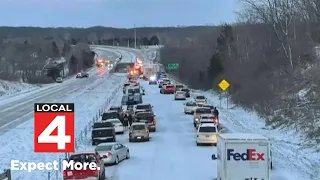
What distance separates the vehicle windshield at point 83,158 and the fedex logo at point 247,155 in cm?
599

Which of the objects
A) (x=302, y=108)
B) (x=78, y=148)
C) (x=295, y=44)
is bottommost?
(x=78, y=148)

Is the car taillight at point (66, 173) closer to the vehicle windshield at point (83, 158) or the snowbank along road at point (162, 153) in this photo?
the vehicle windshield at point (83, 158)

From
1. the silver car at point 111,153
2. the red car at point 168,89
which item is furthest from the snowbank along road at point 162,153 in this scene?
the red car at point 168,89

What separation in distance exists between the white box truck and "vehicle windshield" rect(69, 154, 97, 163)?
5.78 meters

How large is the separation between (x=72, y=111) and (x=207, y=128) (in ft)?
91.1

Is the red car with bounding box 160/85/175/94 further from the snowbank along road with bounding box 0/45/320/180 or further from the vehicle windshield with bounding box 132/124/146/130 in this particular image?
the vehicle windshield with bounding box 132/124/146/130

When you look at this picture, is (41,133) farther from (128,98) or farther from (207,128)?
(128,98)

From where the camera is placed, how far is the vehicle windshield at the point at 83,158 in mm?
24534

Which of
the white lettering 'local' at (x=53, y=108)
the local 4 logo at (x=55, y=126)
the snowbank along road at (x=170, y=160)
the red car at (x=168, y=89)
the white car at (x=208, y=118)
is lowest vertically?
the snowbank along road at (x=170, y=160)

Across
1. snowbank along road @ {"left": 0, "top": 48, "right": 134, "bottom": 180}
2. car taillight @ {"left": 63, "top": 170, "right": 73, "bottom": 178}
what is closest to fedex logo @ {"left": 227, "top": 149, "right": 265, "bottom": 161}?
car taillight @ {"left": 63, "top": 170, "right": 73, "bottom": 178}

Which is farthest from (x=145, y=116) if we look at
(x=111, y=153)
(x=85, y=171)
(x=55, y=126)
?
(x=55, y=126)

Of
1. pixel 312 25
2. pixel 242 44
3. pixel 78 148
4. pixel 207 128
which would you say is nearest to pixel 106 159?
pixel 78 148

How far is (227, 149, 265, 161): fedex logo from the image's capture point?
22.2 meters

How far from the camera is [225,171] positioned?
2216 centimetres
